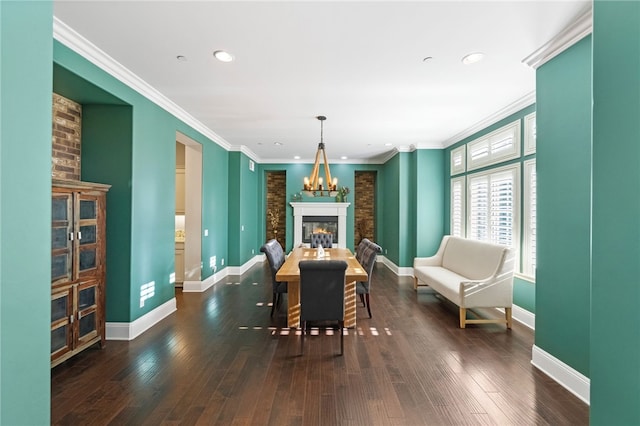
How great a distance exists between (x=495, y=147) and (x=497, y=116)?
17.3 inches

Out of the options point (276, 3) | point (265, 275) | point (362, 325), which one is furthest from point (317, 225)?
point (276, 3)

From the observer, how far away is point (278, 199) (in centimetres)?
965

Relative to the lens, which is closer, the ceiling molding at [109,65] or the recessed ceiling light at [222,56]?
the ceiling molding at [109,65]

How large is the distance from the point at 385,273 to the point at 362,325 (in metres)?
3.47

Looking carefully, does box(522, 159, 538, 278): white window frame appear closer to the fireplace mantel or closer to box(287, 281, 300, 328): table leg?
box(287, 281, 300, 328): table leg

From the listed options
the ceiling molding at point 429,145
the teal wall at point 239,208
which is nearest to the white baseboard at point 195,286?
the teal wall at point 239,208

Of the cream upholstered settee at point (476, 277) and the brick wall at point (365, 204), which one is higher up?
the brick wall at point (365, 204)

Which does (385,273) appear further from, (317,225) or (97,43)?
(97,43)

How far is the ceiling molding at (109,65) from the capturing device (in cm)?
246

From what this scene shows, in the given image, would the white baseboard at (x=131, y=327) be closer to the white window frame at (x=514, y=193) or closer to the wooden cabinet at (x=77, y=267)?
the wooden cabinet at (x=77, y=267)

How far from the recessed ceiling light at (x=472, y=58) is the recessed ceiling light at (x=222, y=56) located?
2.10m

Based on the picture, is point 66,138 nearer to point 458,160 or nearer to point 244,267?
point 244,267

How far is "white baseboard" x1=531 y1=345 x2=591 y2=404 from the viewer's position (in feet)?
7.70

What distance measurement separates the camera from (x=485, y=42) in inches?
102
